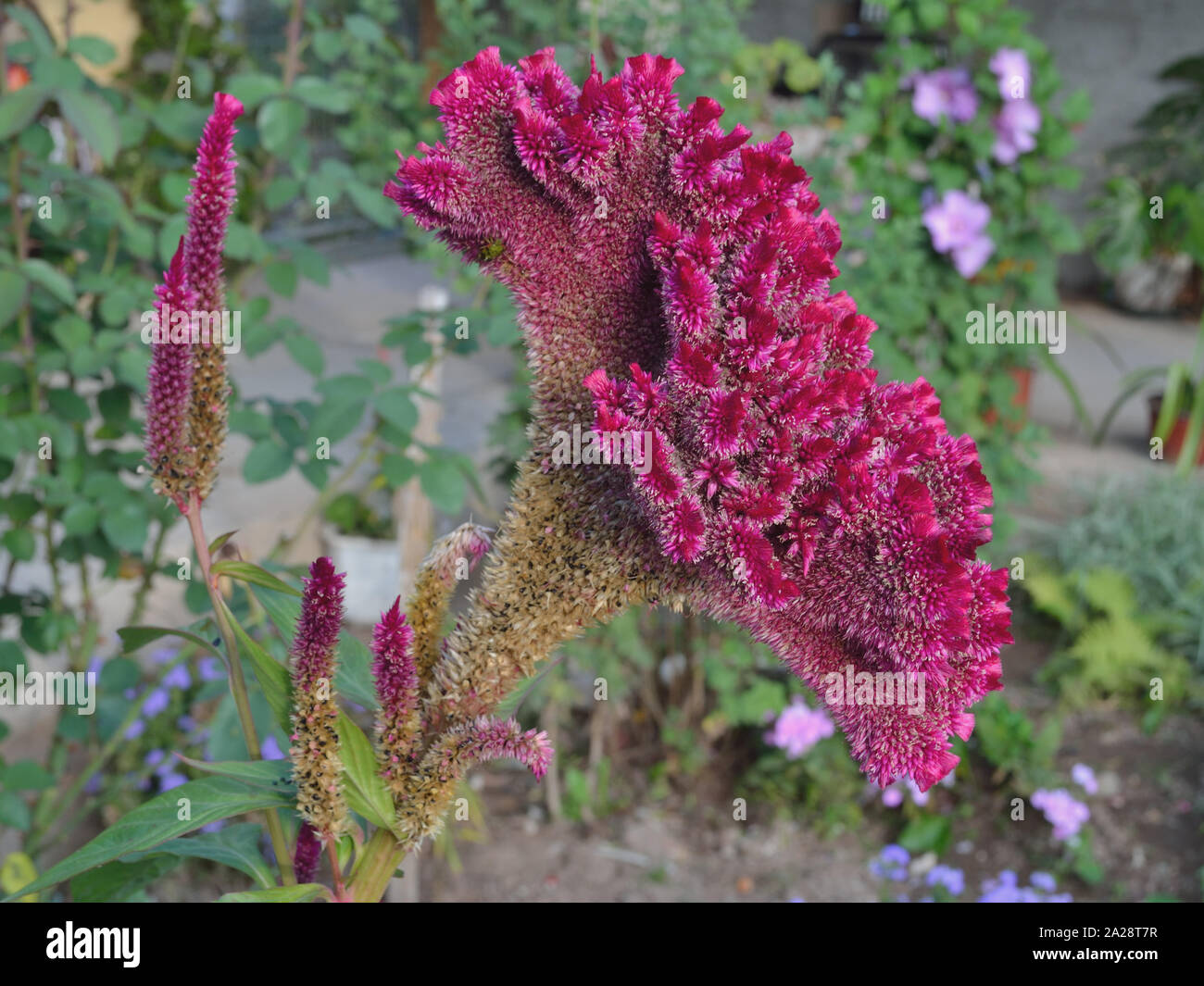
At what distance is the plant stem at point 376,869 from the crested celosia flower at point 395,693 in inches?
1.8

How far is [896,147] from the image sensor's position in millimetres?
3111

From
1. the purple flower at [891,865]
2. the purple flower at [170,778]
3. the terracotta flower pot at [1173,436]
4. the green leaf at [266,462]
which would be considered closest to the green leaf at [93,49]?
the green leaf at [266,462]

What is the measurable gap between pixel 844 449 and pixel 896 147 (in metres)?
2.80

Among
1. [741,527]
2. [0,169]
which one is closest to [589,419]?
[741,527]

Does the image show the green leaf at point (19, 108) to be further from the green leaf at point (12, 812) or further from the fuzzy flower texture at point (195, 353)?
the fuzzy flower texture at point (195, 353)

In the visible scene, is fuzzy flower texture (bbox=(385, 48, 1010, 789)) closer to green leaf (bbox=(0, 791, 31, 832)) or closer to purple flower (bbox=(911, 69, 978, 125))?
green leaf (bbox=(0, 791, 31, 832))

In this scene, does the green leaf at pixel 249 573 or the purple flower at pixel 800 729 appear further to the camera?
the purple flower at pixel 800 729

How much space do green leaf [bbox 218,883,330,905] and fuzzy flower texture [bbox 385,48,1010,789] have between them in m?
0.14

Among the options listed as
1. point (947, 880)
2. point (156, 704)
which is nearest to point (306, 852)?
point (947, 880)

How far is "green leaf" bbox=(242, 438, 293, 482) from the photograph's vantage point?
1.77 meters

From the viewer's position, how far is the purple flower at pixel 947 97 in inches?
121

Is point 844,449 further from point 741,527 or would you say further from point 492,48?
point 492,48

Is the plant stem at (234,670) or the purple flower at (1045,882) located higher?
the plant stem at (234,670)

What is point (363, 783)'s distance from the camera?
0.65 m
